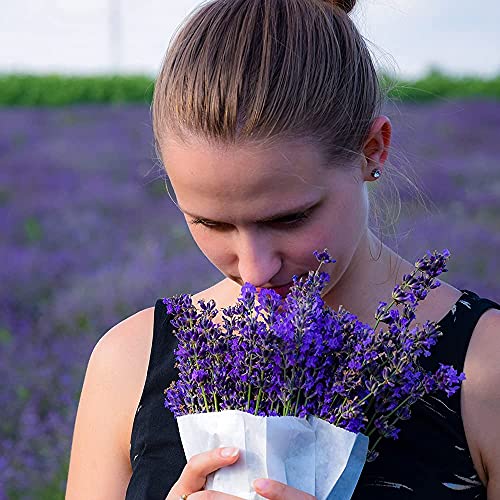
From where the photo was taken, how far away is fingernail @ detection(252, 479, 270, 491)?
1.54 meters

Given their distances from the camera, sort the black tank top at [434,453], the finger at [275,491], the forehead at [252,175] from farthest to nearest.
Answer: the black tank top at [434,453] < the forehead at [252,175] < the finger at [275,491]

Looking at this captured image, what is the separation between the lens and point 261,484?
1542 millimetres

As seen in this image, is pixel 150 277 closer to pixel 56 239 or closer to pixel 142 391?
pixel 56 239

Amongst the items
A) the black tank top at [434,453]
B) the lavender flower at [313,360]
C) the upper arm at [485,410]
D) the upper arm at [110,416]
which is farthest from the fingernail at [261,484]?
the upper arm at [110,416]

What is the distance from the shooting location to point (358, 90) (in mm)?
1962

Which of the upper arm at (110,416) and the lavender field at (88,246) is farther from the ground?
the upper arm at (110,416)

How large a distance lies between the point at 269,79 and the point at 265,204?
230mm

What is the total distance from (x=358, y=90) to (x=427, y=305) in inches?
17.0

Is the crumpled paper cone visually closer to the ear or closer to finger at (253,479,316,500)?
finger at (253,479,316,500)

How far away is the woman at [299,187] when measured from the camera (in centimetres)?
180

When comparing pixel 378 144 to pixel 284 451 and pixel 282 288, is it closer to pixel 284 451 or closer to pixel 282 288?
pixel 282 288

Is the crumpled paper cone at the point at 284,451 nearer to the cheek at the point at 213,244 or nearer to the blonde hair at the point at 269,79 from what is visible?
the cheek at the point at 213,244

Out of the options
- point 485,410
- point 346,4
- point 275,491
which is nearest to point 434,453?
point 485,410

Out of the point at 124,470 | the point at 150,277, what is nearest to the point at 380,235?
the point at 124,470
